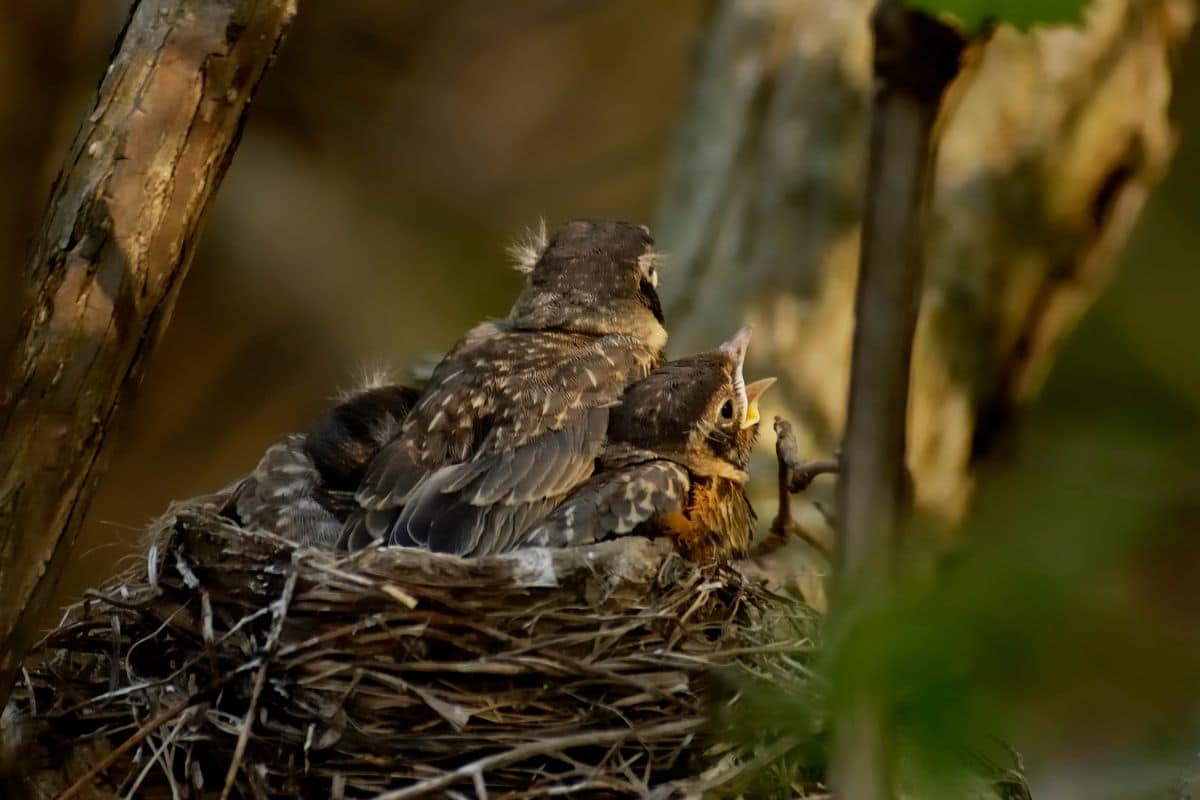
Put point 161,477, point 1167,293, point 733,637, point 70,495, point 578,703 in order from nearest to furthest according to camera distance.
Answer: point 1167,293, point 70,495, point 578,703, point 733,637, point 161,477

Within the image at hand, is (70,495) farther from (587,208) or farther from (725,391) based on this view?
(587,208)

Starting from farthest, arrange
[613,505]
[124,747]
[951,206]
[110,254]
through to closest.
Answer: [951,206]
[613,505]
[124,747]
[110,254]

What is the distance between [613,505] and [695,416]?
30 centimetres

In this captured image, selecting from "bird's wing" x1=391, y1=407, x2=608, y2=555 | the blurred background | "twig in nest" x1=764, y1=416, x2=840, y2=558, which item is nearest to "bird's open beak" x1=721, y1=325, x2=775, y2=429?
"twig in nest" x1=764, y1=416, x2=840, y2=558

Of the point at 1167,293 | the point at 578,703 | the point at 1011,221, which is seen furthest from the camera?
the point at 1011,221

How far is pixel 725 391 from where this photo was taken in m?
2.73

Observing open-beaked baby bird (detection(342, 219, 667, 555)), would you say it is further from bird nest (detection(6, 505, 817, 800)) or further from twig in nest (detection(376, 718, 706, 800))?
twig in nest (detection(376, 718, 706, 800))

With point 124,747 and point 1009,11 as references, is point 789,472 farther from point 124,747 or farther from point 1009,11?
point 1009,11

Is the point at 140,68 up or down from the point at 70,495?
up

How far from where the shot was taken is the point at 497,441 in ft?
8.28

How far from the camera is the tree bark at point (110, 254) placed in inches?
67.7

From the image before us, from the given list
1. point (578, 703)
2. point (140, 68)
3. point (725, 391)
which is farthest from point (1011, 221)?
point (140, 68)

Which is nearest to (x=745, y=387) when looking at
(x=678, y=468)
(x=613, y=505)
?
(x=678, y=468)

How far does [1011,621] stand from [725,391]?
219 centimetres
